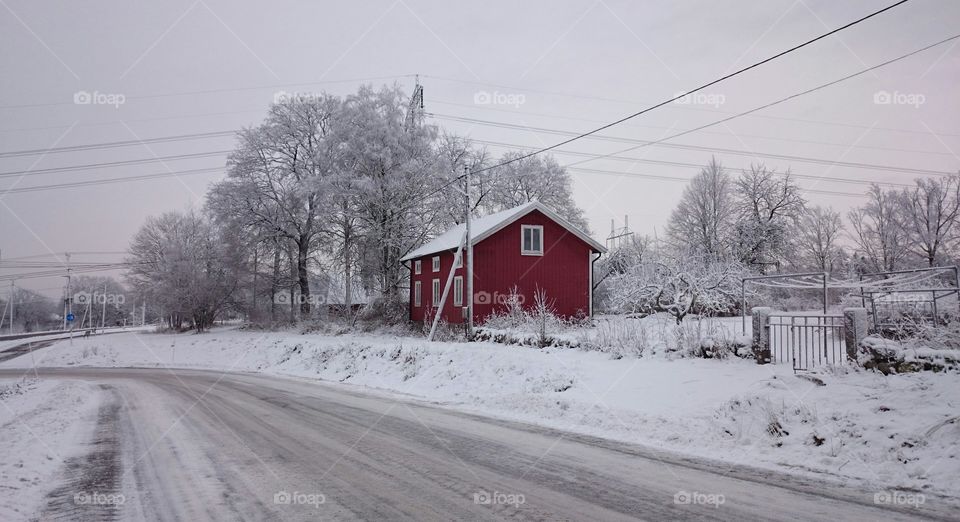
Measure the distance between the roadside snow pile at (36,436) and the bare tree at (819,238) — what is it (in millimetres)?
50705

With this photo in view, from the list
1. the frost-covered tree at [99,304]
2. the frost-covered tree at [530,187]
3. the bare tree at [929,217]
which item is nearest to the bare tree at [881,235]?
the bare tree at [929,217]

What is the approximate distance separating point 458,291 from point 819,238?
37006 millimetres

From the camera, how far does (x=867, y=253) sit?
43.7m

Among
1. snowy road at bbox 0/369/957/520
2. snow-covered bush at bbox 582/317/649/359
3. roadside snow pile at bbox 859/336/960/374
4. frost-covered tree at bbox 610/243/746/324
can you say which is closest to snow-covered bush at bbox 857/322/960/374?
roadside snow pile at bbox 859/336/960/374

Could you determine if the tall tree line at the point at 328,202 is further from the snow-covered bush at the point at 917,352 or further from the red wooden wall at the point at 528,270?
the snow-covered bush at the point at 917,352

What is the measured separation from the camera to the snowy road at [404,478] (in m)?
5.28

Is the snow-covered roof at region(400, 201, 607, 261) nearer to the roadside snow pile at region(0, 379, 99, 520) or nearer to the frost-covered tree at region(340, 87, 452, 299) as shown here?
Answer: the frost-covered tree at region(340, 87, 452, 299)

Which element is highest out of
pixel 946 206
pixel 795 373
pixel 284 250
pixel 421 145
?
pixel 421 145

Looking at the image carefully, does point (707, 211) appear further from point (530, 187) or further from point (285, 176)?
point (285, 176)

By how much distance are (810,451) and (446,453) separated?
5.00 m

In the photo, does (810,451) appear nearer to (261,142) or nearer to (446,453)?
(446,453)

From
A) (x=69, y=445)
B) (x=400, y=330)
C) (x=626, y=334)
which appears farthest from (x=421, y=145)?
(x=69, y=445)

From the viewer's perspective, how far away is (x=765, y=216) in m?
46.7

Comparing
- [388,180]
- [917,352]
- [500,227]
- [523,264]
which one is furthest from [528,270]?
[917,352]
